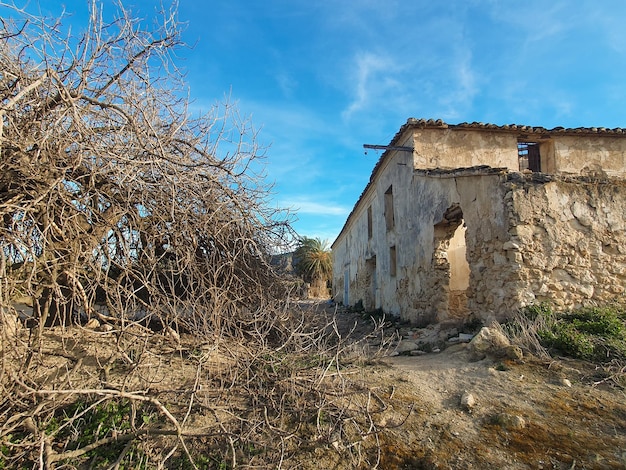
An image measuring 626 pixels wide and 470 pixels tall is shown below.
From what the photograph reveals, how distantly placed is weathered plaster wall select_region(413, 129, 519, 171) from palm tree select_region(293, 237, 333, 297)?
651 inches

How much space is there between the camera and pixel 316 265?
2561 cm

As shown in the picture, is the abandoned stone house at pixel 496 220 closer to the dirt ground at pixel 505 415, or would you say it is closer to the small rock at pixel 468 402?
the dirt ground at pixel 505 415

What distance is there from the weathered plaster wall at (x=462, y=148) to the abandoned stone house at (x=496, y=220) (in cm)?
2

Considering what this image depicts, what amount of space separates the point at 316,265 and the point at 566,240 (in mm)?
19718

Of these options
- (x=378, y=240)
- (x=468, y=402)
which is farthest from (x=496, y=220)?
(x=378, y=240)

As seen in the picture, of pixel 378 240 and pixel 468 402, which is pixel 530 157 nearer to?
pixel 378 240

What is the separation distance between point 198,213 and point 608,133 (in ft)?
35.5

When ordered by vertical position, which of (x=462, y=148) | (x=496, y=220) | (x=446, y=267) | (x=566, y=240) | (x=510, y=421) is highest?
(x=462, y=148)

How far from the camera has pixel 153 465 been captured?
264 centimetres

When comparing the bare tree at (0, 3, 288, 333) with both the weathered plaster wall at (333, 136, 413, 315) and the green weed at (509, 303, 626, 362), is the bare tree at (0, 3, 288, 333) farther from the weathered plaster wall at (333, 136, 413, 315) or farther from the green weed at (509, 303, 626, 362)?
the weathered plaster wall at (333, 136, 413, 315)

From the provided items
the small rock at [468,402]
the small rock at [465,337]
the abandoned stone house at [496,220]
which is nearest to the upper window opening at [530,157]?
the abandoned stone house at [496,220]

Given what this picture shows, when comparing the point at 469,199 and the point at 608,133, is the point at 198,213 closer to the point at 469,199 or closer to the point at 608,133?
the point at 469,199

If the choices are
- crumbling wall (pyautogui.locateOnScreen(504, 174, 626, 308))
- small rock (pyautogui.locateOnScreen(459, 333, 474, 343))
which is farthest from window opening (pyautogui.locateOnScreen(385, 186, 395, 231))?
small rock (pyautogui.locateOnScreen(459, 333, 474, 343))

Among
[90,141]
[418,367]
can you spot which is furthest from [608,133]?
[90,141]
